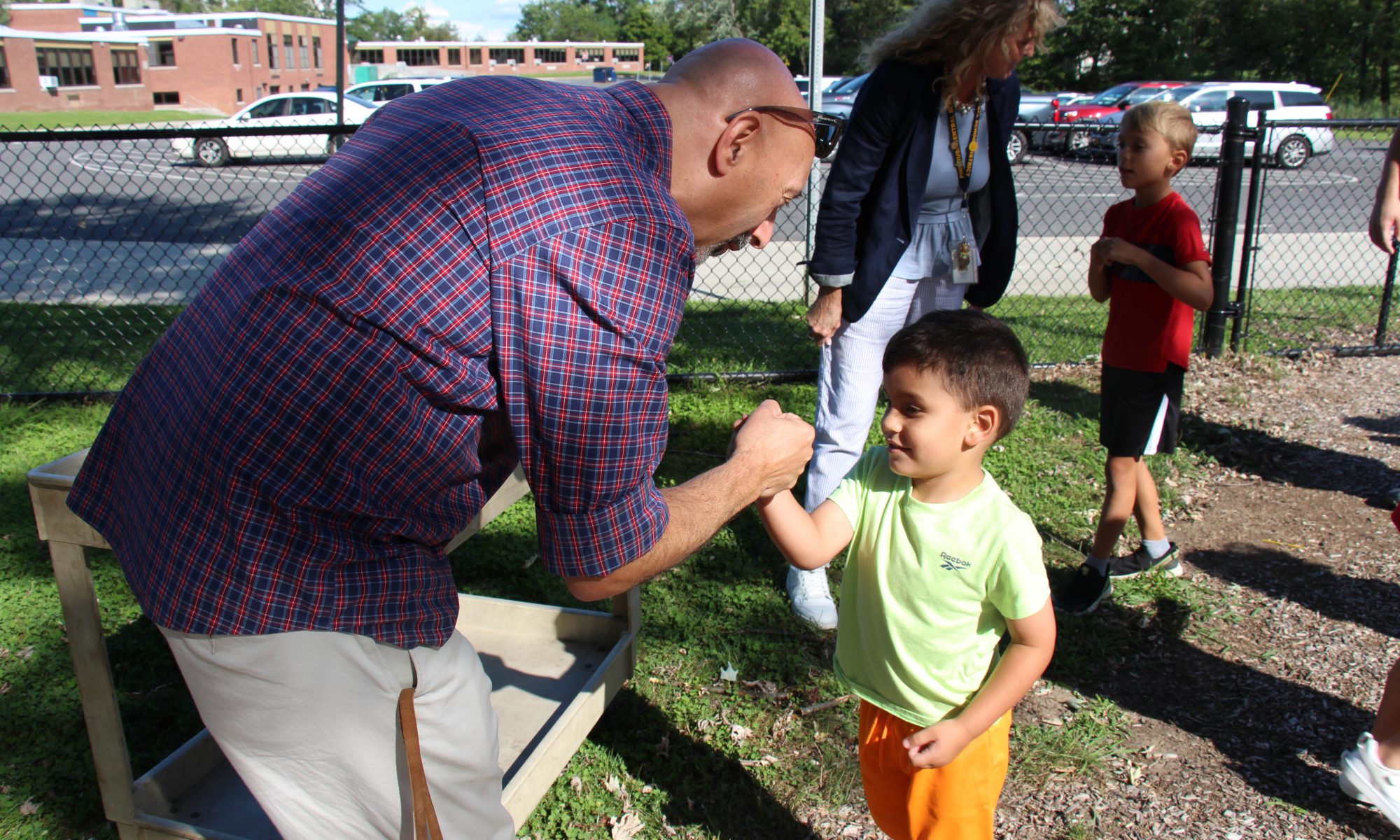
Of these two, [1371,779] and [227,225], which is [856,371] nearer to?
[1371,779]

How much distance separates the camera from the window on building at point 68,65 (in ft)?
179

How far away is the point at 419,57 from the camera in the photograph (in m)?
88.1

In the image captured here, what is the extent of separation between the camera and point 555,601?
3428 millimetres

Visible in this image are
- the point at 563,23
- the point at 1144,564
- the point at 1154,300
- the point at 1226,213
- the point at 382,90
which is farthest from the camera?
the point at 563,23

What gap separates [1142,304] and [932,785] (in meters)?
1.97

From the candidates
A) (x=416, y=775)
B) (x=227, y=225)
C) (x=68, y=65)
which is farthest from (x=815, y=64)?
(x=68, y=65)

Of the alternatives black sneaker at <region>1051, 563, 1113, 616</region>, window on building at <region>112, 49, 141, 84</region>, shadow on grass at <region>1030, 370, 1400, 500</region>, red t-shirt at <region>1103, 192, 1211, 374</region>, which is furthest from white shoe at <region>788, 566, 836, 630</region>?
window on building at <region>112, 49, 141, 84</region>

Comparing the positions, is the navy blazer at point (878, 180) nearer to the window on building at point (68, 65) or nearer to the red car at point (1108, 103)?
the red car at point (1108, 103)

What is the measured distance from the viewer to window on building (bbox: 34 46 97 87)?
179 ft

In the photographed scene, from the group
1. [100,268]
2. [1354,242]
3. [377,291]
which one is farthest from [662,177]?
[1354,242]

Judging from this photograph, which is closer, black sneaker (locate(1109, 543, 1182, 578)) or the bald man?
the bald man

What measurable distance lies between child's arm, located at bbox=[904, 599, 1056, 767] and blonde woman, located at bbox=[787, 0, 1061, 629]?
1477 millimetres

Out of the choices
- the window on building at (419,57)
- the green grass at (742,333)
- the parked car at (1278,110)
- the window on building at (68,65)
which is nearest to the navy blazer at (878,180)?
the green grass at (742,333)

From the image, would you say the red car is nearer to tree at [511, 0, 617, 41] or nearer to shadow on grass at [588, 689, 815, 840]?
shadow on grass at [588, 689, 815, 840]
